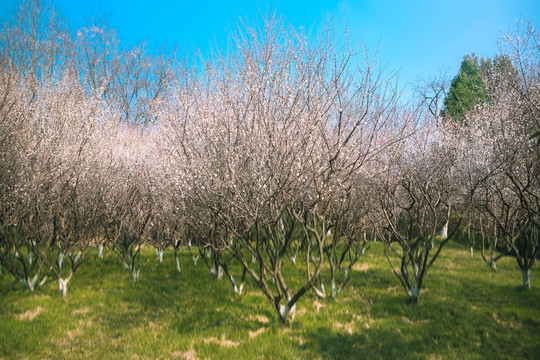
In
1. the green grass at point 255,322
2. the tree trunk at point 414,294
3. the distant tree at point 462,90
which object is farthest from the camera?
the distant tree at point 462,90

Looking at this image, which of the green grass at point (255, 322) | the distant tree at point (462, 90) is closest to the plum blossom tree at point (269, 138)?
the green grass at point (255, 322)

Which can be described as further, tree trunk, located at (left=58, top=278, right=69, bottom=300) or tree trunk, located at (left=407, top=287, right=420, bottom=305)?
tree trunk, located at (left=58, top=278, right=69, bottom=300)

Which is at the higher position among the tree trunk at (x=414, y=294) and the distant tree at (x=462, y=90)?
the distant tree at (x=462, y=90)

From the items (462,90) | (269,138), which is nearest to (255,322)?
(269,138)

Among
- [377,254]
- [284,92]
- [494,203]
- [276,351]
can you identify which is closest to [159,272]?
[276,351]

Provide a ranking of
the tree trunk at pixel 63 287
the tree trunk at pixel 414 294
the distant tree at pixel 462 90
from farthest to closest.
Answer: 1. the distant tree at pixel 462 90
2. the tree trunk at pixel 63 287
3. the tree trunk at pixel 414 294

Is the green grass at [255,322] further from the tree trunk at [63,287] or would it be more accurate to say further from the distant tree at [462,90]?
the distant tree at [462,90]

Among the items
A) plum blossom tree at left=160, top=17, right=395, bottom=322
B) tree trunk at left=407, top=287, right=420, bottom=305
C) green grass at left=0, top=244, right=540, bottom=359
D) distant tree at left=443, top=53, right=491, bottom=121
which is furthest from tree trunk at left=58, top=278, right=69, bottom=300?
distant tree at left=443, top=53, right=491, bottom=121

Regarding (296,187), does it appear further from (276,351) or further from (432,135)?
(432,135)

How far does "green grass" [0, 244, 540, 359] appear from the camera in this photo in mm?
5297

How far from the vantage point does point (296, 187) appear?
5.39 meters

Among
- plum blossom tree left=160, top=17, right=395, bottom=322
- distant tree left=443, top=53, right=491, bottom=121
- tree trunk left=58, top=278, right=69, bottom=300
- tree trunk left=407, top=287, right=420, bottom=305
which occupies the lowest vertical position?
tree trunk left=58, top=278, right=69, bottom=300

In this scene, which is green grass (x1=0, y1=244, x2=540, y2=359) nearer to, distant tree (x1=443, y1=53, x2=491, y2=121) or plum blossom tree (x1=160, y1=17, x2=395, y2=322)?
plum blossom tree (x1=160, y1=17, x2=395, y2=322)

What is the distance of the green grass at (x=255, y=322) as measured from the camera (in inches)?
209
